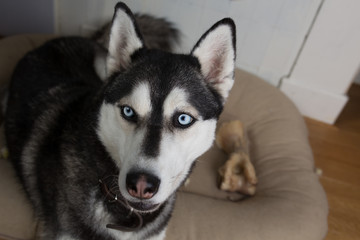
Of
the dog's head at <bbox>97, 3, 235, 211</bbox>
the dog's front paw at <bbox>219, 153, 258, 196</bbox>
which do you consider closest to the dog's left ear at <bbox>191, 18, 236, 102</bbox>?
the dog's head at <bbox>97, 3, 235, 211</bbox>

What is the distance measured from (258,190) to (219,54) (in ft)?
3.54

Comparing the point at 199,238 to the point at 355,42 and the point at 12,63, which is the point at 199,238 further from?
the point at 355,42

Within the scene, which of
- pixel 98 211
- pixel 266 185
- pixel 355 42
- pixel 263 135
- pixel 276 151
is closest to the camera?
Result: pixel 98 211

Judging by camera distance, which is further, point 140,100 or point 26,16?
point 26,16

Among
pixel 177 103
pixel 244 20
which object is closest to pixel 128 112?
pixel 177 103

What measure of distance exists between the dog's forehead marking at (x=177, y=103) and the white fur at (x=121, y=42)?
0.25 m

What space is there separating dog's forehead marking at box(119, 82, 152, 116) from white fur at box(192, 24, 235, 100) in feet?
0.82

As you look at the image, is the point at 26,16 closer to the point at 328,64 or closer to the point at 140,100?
the point at 140,100

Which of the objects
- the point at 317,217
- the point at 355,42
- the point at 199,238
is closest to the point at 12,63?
the point at 199,238

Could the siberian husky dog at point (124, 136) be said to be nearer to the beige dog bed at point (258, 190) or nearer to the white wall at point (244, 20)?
the beige dog bed at point (258, 190)

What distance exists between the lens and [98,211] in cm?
121

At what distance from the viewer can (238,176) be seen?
1878 mm

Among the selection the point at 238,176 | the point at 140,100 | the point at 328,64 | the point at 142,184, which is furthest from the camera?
the point at 328,64

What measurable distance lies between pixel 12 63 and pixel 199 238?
173cm
